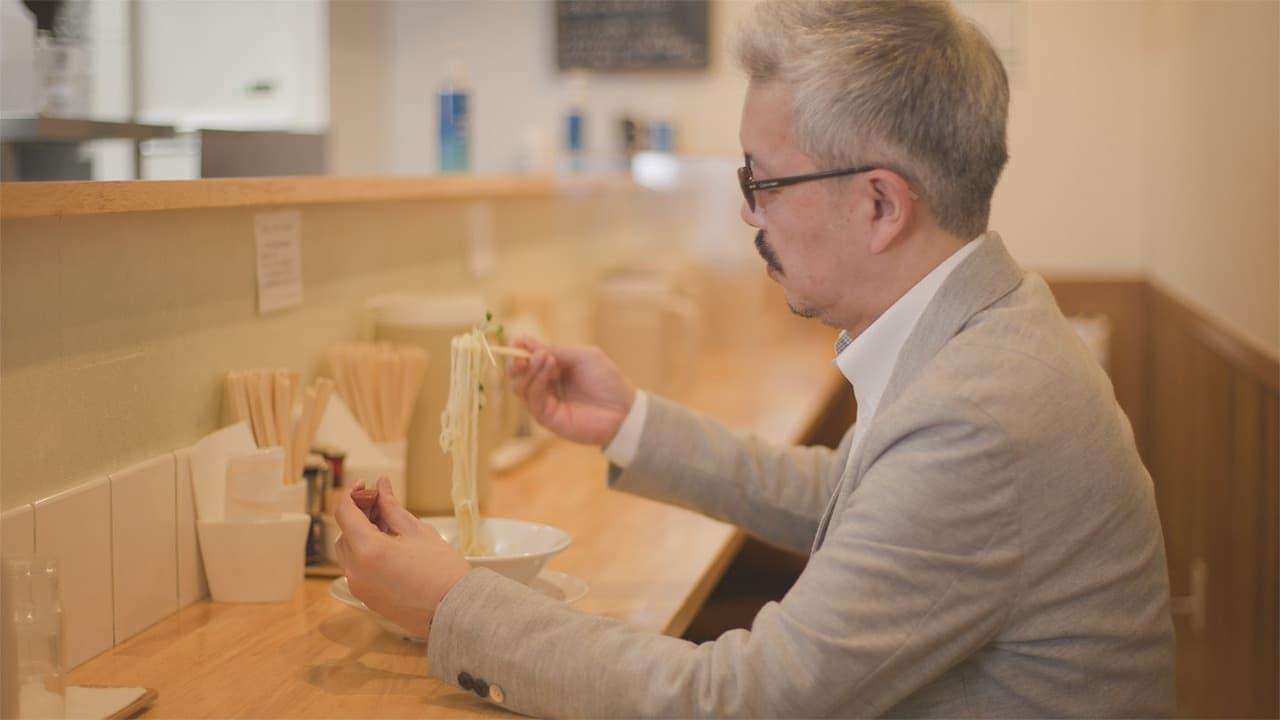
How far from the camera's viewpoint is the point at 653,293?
306 centimetres

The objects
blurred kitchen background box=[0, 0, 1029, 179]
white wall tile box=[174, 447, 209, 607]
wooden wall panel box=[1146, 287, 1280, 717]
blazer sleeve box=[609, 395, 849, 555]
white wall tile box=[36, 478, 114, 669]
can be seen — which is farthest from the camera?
blurred kitchen background box=[0, 0, 1029, 179]

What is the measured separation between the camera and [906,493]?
1059mm

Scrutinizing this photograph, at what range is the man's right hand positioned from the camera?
1781mm

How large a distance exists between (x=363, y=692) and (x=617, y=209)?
2.75 m

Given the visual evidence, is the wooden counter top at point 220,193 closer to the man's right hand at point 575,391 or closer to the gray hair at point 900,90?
the man's right hand at point 575,391

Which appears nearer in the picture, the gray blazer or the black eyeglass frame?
the gray blazer

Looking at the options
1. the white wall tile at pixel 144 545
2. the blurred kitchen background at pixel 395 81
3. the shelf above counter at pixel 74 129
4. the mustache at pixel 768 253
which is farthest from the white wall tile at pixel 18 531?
the blurred kitchen background at pixel 395 81

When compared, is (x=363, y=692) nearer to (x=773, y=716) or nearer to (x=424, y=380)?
(x=773, y=716)

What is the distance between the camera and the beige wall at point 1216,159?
2.15 metres

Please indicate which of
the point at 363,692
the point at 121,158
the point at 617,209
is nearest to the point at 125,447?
the point at 363,692

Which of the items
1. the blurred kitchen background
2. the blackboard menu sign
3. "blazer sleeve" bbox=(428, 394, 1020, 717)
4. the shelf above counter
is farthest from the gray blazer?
the blackboard menu sign

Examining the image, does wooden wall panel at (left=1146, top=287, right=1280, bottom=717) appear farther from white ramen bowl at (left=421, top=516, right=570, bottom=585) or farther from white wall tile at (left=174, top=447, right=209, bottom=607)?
white wall tile at (left=174, top=447, right=209, bottom=607)

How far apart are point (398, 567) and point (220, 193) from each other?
1.85 feet

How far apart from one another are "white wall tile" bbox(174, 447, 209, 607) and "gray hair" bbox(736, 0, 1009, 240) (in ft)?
2.63
